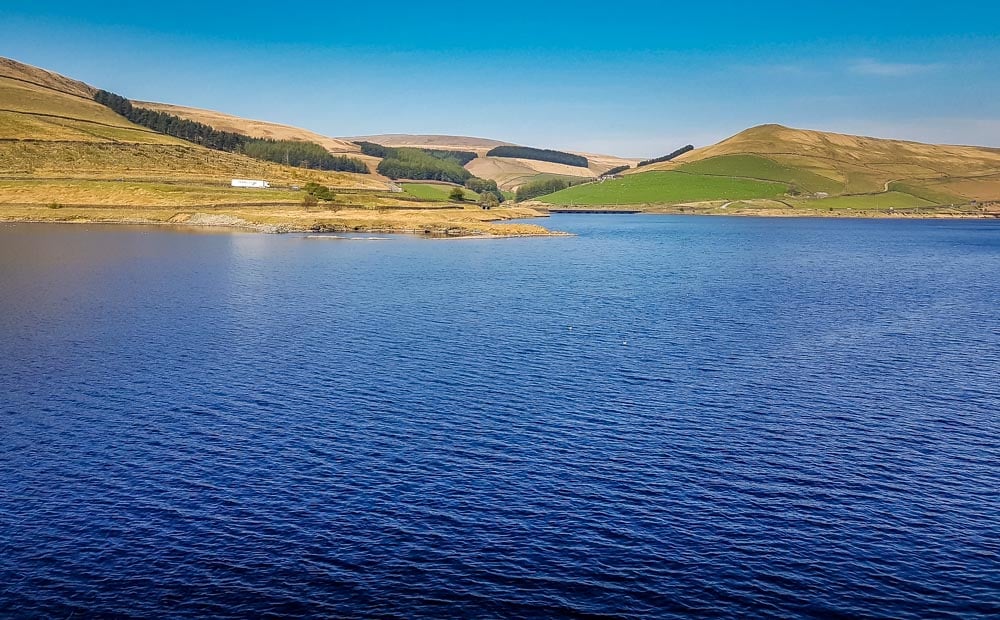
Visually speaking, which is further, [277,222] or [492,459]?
[277,222]

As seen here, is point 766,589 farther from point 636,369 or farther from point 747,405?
point 636,369

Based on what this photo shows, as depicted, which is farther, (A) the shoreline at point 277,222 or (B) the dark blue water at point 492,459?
(A) the shoreline at point 277,222

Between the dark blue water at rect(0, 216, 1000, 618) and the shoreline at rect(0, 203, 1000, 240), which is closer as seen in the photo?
the dark blue water at rect(0, 216, 1000, 618)

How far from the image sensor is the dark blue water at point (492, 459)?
87.2 feet

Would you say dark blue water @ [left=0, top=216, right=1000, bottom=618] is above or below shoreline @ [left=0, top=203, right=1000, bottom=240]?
below

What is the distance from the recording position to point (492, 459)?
37500 mm

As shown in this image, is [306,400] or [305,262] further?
[305,262]

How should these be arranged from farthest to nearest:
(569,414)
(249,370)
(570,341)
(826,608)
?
(570,341)
(249,370)
(569,414)
(826,608)

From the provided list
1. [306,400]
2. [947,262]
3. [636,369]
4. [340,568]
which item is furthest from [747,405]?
[947,262]

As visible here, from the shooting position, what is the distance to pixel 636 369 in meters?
54.6

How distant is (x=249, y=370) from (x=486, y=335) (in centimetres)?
1921

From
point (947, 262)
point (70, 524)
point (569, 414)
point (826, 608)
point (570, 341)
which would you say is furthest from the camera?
point (947, 262)

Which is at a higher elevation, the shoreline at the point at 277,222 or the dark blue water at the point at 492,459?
the shoreline at the point at 277,222

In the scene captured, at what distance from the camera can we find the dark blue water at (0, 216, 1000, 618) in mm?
Result: 26578
